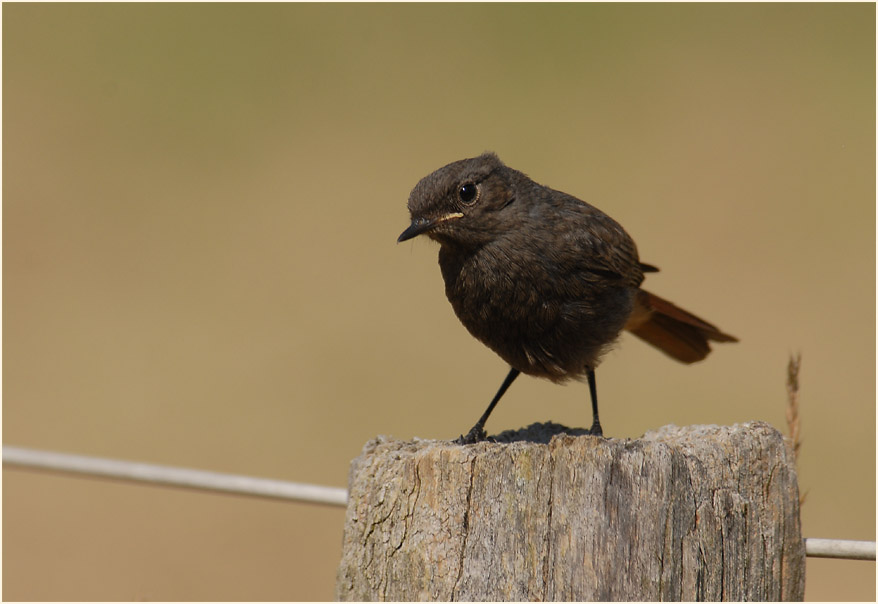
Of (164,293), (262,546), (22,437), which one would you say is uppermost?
(164,293)

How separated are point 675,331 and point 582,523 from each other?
2838 mm

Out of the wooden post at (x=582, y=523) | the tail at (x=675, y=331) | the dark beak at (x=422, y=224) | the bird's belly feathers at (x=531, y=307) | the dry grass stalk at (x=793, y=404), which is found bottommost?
the wooden post at (x=582, y=523)

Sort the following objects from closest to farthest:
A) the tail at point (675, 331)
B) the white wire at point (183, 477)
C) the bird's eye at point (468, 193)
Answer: the white wire at point (183, 477)
the bird's eye at point (468, 193)
the tail at point (675, 331)

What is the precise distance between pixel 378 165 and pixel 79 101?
3726mm

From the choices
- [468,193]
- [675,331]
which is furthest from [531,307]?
[675,331]

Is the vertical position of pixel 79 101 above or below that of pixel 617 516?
above

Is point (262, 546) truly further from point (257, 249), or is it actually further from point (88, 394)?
point (257, 249)

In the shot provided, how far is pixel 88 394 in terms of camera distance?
9.48 m

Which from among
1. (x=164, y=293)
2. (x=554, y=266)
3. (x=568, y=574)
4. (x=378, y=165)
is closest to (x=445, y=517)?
(x=568, y=574)

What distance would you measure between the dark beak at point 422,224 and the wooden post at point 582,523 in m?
1.32

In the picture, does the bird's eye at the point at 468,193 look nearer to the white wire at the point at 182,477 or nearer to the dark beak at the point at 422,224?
the dark beak at the point at 422,224

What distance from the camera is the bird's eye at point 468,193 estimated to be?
15.4 ft

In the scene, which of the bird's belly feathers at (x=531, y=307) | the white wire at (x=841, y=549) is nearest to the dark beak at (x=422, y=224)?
the bird's belly feathers at (x=531, y=307)

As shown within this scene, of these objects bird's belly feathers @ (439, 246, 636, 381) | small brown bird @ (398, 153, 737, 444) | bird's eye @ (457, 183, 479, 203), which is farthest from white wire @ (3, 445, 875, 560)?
bird's eye @ (457, 183, 479, 203)
